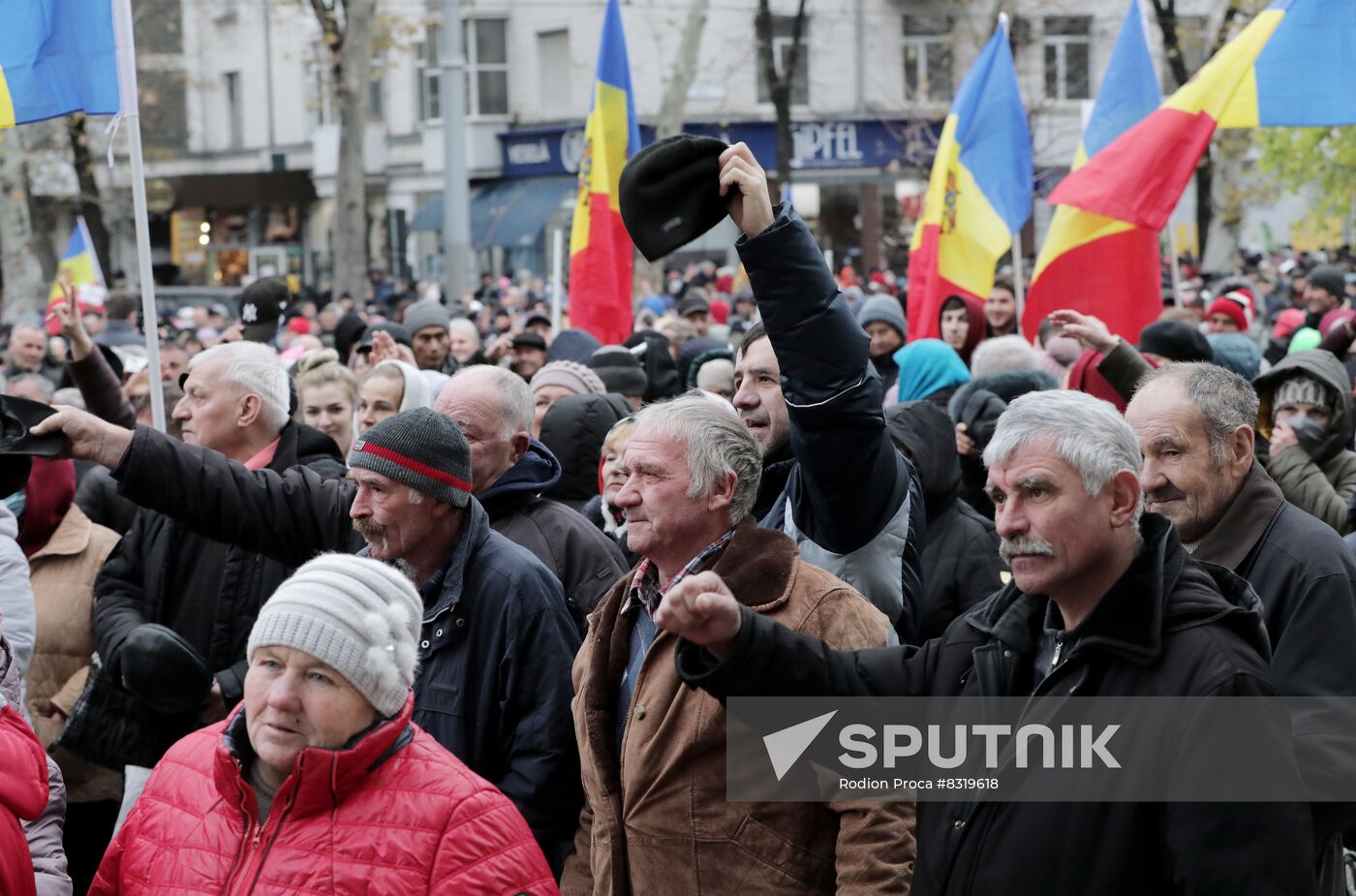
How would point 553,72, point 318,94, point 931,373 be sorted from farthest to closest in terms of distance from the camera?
1. point 318,94
2. point 553,72
3. point 931,373

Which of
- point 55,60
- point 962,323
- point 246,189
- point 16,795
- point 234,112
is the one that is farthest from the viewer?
point 234,112

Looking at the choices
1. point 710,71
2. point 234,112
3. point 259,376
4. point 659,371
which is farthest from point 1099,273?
point 234,112

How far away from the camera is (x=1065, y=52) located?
3631 cm

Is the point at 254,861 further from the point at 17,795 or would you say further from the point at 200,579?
the point at 200,579

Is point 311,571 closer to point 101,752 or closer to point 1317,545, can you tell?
point 101,752

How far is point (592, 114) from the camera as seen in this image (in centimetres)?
1034

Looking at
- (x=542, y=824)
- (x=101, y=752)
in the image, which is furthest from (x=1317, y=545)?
(x=101, y=752)

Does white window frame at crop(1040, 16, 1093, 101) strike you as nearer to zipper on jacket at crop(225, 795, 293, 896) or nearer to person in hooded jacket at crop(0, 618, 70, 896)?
person in hooded jacket at crop(0, 618, 70, 896)

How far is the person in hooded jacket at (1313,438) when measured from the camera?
5406 mm

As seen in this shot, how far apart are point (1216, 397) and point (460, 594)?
175 centimetres

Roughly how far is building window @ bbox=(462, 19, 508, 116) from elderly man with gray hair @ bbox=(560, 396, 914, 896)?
3475cm

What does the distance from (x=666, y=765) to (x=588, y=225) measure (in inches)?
284

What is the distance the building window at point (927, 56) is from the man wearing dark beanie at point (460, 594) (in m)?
32.7

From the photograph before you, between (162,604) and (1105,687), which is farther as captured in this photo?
(162,604)
